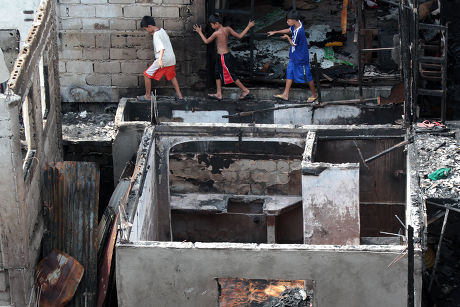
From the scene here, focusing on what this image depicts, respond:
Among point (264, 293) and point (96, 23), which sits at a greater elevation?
point (96, 23)

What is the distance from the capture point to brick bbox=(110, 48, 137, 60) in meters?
17.3

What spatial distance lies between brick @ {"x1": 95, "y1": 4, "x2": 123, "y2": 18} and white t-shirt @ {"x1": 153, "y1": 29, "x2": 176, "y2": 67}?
87cm

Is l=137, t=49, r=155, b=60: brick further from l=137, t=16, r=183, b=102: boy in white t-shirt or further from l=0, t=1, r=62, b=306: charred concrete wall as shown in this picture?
l=0, t=1, r=62, b=306: charred concrete wall

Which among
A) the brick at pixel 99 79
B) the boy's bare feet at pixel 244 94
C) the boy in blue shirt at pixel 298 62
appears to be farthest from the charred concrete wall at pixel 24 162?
the boy in blue shirt at pixel 298 62

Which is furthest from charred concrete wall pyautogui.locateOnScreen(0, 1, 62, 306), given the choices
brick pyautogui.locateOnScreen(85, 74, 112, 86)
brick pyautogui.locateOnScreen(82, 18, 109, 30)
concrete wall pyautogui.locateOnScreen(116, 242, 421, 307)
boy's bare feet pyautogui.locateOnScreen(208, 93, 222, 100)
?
boy's bare feet pyautogui.locateOnScreen(208, 93, 222, 100)

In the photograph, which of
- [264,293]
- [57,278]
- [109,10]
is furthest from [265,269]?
[109,10]

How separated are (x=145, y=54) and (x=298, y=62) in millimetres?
2684

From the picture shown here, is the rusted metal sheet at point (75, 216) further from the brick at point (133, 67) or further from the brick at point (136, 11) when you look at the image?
the brick at point (136, 11)

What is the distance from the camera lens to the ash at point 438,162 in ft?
44.9

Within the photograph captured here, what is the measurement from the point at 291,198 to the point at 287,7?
6.16 meters

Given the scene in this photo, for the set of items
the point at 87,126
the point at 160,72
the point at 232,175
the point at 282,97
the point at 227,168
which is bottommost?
the point at 232,175

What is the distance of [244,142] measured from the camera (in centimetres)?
1573

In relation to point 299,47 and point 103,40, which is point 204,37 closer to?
point 299,47

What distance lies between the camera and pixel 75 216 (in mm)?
13820
